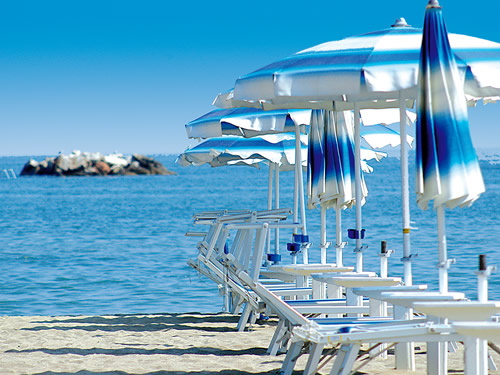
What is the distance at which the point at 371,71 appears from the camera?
5383 mm

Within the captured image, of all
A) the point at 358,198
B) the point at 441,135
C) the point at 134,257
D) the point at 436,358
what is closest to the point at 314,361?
the point at 436,358

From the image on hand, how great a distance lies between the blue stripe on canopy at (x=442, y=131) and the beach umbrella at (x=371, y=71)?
31 cm

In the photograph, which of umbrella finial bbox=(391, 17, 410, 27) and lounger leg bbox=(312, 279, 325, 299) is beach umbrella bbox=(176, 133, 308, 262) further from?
umbrella finial bbox=(391, 17, 410, 27)

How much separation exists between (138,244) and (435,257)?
34.8ft

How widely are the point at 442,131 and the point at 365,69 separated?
2.33ft

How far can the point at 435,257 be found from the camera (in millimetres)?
18406

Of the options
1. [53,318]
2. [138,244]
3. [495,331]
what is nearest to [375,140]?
[53,318]

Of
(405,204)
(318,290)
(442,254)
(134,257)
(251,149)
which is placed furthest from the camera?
(134,257)

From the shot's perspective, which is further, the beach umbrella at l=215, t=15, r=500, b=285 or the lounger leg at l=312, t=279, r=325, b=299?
the lounger leg at l=312, t=279, r=325, b=299

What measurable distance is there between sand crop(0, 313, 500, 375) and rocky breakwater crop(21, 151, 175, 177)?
110 metres

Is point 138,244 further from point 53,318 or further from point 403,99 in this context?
point 403,99

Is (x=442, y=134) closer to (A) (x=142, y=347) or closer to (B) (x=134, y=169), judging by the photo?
(A) (x=142, y=347)

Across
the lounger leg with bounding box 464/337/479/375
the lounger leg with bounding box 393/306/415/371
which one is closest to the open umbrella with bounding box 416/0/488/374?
the lounger leg with bounding box 464/337/479/375

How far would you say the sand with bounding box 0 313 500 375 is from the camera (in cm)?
640
